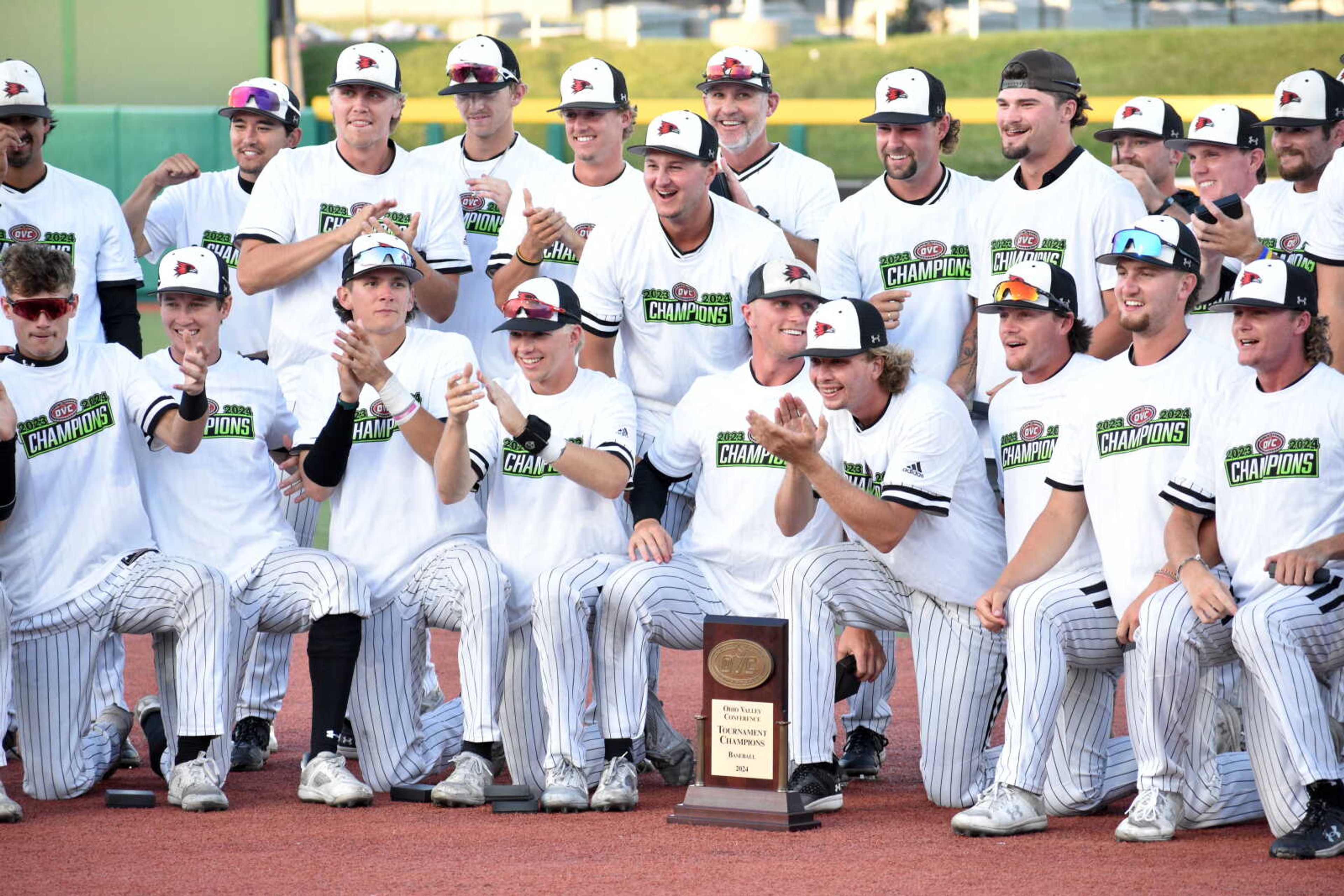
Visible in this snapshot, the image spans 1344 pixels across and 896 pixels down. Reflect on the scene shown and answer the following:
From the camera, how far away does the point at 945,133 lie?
19.6 ft

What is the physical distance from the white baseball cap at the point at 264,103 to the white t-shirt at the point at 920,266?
7.20 feet

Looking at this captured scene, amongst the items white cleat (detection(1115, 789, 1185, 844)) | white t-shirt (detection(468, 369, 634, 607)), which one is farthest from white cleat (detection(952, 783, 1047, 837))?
white t-shirt (detection(468, 369, 634, 607))

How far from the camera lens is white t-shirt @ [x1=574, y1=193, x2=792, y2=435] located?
18.5ft

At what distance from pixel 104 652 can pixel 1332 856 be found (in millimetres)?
3876

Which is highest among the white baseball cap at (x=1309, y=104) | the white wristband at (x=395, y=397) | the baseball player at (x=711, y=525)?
the white baseball cap at (x=1309, y=104)

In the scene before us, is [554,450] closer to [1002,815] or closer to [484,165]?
[1002,815]

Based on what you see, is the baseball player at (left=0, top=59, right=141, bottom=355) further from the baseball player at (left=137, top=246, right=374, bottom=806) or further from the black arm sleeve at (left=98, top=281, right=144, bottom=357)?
the baseball player at (left=137, top=246, right=374, bottom=806)

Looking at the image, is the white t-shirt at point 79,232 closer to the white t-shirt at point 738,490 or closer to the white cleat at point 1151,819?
the white t-shirt at point 738,490

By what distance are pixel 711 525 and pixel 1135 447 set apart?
1315 millimetres

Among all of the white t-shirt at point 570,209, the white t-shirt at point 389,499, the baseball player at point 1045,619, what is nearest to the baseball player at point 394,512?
the white t-shirt at point 389,499

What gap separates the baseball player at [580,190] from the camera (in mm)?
5906

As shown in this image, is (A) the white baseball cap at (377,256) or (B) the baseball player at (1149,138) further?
(B) the baseball player at (1149,138)

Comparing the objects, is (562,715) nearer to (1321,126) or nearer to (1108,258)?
(1108,258)

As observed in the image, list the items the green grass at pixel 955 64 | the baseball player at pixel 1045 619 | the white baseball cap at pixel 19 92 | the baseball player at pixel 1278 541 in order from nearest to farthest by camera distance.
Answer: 1. the baseball player at pixel 1278 541
2. the baseball player at pixel 1045 619
3. the white baseball cap at pixel 19 92
4. the green grass at pixel 955 64
